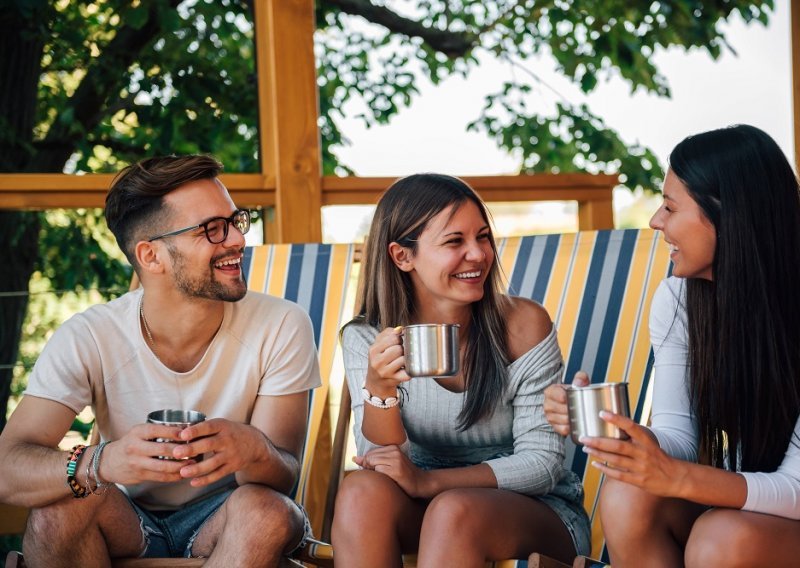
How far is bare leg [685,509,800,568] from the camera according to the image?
210 centimetres

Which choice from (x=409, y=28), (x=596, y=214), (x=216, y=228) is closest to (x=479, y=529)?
(x=216, y=228)

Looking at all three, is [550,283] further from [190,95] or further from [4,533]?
[190,95]

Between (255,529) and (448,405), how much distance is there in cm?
64

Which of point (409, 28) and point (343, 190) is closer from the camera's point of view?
point (343, 190)

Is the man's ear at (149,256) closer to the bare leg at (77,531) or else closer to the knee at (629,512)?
the bare leg at (77,531)

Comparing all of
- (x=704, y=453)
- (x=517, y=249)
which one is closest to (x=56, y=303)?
(x=517, y=249)

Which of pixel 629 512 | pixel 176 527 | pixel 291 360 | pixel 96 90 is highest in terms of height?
pixel 96 90

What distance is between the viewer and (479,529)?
2.46 m

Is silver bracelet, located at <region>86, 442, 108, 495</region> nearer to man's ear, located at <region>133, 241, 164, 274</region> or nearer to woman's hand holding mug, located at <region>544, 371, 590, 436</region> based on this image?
man's ear, located at <region>133, 241, 164, 274</region>

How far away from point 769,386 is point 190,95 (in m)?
4.37

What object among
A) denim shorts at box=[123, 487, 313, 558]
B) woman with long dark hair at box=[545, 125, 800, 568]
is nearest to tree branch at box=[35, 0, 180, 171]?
denim shorts at box=[123, 487, 313, 558]

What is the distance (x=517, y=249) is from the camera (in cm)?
366

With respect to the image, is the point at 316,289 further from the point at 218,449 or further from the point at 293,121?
the point at 218,449

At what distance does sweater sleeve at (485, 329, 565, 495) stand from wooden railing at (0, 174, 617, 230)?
5.09 ft
